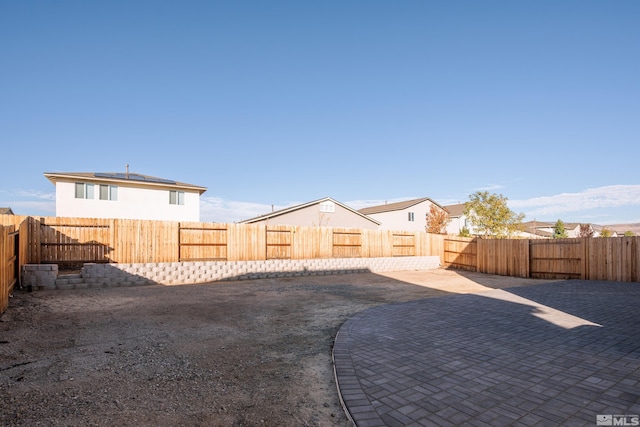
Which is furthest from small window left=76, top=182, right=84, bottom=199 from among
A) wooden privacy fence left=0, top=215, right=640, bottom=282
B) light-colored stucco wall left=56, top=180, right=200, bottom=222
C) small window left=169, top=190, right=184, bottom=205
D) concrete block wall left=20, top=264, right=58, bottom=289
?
concrete block wall left=20, top=264, right=58, bottom=289

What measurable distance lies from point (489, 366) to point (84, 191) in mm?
24742

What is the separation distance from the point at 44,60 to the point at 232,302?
39.0 ft

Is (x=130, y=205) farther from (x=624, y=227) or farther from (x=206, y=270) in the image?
(x=624, y=227)

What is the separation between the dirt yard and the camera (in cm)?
304

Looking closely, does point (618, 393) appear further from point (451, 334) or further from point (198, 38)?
point (198, 38)

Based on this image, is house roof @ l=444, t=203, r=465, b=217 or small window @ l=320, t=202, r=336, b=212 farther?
house roof @ l=444, t=203, r=465, b=217

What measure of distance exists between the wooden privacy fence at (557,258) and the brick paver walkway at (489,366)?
23.5ft

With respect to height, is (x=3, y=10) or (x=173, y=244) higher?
(x=3, y=10)

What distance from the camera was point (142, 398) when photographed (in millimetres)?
3330

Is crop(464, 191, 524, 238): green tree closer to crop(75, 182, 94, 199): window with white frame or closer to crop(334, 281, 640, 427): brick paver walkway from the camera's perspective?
crop(334, 281, 640, 427): brick paver walkway

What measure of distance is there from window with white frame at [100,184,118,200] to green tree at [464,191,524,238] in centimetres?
2752

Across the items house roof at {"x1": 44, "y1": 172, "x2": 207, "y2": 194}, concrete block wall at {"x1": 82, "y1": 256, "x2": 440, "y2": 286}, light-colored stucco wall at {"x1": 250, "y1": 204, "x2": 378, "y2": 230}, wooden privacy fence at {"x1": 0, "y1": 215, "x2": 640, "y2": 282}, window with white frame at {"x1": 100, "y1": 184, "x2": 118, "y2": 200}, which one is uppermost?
house roof at {"x1": 44, "y1": 172, "x2": 207, "y2": 194}

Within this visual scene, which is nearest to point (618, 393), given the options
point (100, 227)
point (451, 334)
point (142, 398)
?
point (451, 334)

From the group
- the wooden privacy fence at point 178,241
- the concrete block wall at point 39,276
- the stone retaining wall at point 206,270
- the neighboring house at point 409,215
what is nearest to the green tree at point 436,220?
the neighboring house at point 409,215
